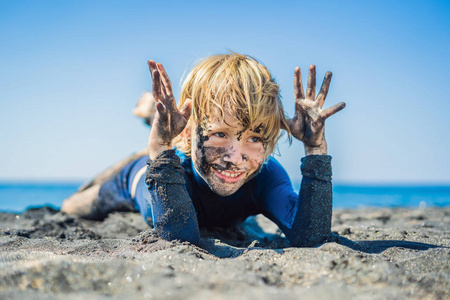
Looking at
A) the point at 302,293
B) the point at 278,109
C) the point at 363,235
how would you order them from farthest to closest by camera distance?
1. the point at 363,235
2. the point at 278,109
3. the point at 302,293

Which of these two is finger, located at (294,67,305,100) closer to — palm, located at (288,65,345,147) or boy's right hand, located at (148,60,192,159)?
palm, located at (288,65,345,147)

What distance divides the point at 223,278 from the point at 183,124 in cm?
123

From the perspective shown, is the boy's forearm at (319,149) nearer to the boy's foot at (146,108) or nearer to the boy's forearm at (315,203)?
the boy's forearm at (315,203)

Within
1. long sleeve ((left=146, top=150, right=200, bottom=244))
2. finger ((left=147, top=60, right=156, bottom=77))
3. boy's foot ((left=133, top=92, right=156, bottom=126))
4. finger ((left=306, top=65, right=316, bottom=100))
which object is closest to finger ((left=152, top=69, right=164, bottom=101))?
finger ((left=147, top=60, right=156, bottom=77))

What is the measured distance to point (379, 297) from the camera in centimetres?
132

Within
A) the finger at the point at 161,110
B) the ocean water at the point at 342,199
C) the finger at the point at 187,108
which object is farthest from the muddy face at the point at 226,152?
the ocean water at the point at 342,199

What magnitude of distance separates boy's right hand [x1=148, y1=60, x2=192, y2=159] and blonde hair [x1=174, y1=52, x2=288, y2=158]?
0.16 m

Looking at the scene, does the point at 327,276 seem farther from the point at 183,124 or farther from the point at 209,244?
the point at 183,124

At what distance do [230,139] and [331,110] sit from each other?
0.80m

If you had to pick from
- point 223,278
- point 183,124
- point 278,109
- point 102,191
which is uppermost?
point 278,109

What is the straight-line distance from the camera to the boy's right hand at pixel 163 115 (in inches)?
93.7

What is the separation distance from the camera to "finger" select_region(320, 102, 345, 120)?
8.34ft

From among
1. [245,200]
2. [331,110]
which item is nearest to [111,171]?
[245,200]

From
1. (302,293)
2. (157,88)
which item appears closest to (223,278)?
(302,293)
